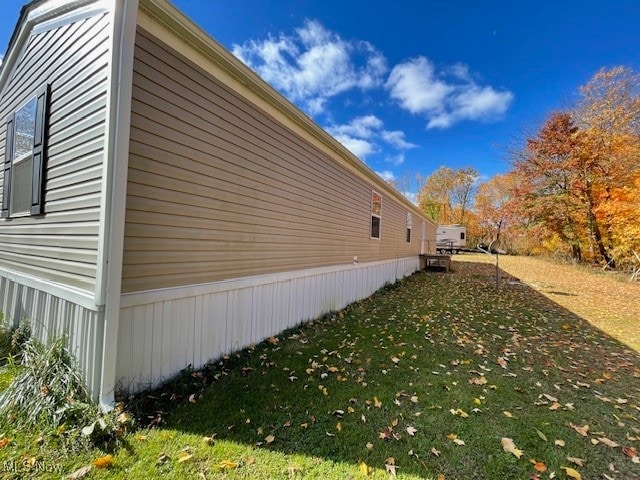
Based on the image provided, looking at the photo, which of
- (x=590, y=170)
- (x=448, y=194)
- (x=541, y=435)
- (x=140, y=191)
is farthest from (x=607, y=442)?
(x=448, y=194)

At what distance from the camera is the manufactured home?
104 inches

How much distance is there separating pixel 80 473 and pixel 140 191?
7.07ft

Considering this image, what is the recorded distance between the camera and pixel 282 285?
16.6ft

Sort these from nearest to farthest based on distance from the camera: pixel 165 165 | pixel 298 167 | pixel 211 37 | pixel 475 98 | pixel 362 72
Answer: pixel 165 165 → pixel 211 37 → pixel 298 167 → pixel 362 72 → pixel 475 98

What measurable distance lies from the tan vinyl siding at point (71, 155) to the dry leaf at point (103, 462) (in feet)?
4.52

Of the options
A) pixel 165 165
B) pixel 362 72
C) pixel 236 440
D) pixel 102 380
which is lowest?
pixel 236 440

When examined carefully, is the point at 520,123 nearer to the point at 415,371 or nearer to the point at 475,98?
the point at 475,98

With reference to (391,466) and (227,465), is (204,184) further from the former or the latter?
(391,466)

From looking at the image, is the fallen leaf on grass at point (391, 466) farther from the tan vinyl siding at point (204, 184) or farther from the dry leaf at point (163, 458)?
the tan vinyl siding at point (204, 184)

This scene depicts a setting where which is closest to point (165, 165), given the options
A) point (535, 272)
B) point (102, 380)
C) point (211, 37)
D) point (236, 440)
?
point (211, 37)

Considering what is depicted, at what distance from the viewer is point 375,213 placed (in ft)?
31.8

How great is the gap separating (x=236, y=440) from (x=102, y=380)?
1.23 m

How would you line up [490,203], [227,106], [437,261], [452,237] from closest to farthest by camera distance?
[227,106] → [437,261] → [452,237] → [490,203]

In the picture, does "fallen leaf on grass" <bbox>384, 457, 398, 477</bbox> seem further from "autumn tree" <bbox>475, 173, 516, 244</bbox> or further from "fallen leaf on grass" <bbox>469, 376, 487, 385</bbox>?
"autumn tree" <bbox>475, 173, 516, 244</bbox>
